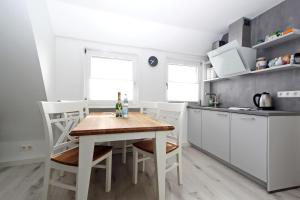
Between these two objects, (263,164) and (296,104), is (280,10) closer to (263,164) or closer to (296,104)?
(296,104)

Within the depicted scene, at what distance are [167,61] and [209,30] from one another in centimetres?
97

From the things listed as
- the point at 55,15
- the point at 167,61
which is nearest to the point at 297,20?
the point at 167,61

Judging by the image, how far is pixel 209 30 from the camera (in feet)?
9.45

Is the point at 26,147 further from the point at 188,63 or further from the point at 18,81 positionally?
the point at 188,63

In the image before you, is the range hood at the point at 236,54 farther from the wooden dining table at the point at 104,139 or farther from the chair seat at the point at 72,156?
the chair seat at the point at 72,156

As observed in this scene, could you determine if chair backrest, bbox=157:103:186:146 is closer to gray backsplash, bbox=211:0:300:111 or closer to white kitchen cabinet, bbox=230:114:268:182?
white kitchen cabinet, bbox=230:114:268:182

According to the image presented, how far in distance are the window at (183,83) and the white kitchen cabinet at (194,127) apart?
0.39 metres

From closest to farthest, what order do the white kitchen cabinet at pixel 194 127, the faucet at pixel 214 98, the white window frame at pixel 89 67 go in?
the white window frame at pixel 89 67
the white kitchen cabinet at pixel 194 127
the faucet at pixel 214 98

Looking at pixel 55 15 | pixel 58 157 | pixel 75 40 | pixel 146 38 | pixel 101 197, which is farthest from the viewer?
pixel 146 38

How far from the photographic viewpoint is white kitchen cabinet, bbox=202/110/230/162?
2.22m

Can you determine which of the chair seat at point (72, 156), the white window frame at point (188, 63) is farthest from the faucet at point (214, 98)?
the chair seat at point (72, 156)

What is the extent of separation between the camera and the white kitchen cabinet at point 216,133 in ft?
7.29

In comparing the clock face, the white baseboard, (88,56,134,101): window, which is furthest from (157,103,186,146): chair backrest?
the white baseboard

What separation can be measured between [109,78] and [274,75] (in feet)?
8.64
